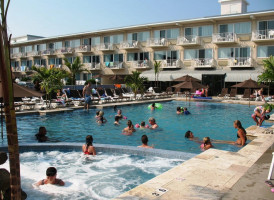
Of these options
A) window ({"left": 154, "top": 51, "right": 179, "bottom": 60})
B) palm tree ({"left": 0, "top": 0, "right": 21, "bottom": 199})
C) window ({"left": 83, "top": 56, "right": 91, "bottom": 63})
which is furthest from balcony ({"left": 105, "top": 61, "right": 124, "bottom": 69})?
palm tree ({"left": 0, "top": 0, "right": 21, "bottom": 199})

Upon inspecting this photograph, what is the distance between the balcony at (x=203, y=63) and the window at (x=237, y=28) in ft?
11.6

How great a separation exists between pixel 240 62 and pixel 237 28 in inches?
151

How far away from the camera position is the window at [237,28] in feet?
103

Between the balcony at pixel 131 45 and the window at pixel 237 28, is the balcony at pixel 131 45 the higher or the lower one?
the lower one

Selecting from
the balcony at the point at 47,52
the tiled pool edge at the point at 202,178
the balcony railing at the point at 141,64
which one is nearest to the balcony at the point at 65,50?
the balcony at the point at 47,52

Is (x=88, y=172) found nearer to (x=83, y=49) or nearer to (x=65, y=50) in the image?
(x=83, y=49)

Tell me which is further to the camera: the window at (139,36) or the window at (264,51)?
the window at (139,36)

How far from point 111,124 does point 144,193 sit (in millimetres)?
9667

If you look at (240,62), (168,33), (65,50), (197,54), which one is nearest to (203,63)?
(197,54)

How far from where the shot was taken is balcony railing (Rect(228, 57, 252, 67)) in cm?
3075

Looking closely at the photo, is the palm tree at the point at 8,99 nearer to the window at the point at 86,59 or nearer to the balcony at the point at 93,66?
the balcony at the point at 93,66

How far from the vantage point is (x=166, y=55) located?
36.9 m

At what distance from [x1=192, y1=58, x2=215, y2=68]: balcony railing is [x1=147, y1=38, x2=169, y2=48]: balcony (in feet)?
14.9

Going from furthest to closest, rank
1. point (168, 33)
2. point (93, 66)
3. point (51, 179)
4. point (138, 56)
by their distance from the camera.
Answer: point (93, 66) → point (138, 56) → point (168, 33) → point (51, 179)
